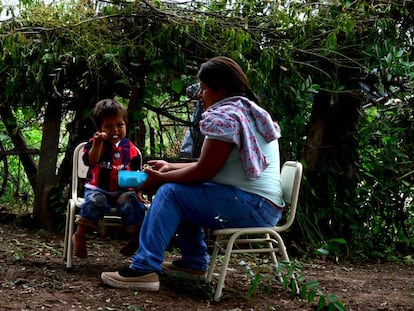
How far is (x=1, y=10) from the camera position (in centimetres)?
429

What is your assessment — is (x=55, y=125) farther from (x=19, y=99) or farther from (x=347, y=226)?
(x=347, y=226)

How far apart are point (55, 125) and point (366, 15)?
2.37m

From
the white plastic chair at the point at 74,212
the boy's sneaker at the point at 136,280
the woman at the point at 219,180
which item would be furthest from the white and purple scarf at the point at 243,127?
the white plastic chair at the point at 74,212

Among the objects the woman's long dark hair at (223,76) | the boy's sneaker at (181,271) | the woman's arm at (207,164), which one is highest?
the woman's long dark hair at (223,76)

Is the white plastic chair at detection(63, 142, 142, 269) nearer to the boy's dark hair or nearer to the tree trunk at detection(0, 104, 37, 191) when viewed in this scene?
the boy's dark hair

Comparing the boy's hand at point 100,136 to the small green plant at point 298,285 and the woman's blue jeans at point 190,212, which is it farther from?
the small green plant at point 298,285

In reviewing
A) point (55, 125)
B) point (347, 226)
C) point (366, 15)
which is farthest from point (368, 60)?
point (55, 125)

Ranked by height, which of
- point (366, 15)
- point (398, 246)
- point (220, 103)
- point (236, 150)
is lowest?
point (398, 246)

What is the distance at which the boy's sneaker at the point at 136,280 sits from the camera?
3277 mm

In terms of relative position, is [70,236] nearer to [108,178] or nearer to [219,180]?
[108,178]

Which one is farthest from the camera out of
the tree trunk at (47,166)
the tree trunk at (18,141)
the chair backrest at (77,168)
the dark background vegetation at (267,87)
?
the tree trunk at (18,141)

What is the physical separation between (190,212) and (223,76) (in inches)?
26.6

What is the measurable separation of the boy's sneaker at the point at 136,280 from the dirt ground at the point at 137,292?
30 millimetres

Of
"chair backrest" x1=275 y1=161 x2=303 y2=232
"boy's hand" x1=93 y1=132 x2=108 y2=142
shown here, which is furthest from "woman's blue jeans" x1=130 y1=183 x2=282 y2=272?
"boy's hand" x1=93 y1=132 x2=108 y2=142
